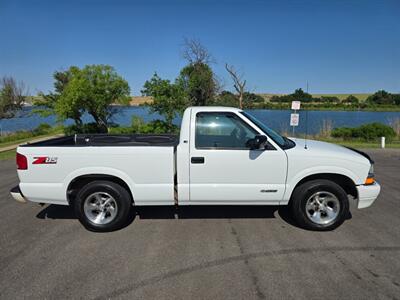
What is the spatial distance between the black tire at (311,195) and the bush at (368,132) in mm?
16619

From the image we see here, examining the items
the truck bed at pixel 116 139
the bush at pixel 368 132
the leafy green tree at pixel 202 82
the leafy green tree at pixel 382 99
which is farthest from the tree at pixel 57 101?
the leafy green tree at pixel 382 99

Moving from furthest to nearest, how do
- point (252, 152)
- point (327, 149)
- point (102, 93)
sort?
point (102, 93)
point (327, 149)
point (252, 152)

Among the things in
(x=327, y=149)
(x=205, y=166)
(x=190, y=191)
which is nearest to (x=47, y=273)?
(x=190, y=191)

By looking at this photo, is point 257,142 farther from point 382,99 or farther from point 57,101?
point 382,99

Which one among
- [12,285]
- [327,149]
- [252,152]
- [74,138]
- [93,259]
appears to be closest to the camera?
[12,285]

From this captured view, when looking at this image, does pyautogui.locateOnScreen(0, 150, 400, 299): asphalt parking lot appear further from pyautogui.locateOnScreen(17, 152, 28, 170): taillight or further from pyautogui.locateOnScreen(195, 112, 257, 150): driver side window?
pyautogui.locateOnScreen(195, 112, 257, 150): driver side window

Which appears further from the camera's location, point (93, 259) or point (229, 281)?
point (93, 259)

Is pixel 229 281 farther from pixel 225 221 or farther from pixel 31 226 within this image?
pixel 31 226

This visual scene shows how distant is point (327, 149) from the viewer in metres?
4.02

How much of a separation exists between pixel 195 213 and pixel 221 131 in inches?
64.1

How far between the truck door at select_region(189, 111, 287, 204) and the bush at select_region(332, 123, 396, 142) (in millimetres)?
17160

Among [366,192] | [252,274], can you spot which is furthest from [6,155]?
[366,192]

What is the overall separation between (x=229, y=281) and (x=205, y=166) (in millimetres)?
1561

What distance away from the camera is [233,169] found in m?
3.74
